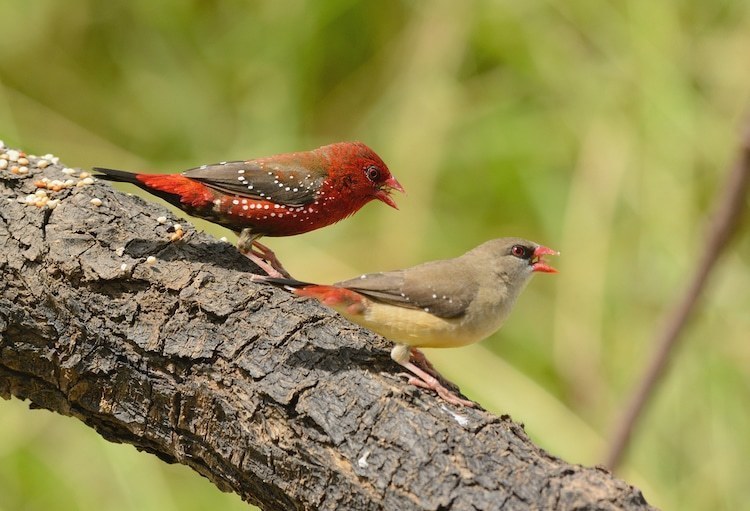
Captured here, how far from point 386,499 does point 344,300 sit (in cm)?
87

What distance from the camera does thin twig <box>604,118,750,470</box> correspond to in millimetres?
2707

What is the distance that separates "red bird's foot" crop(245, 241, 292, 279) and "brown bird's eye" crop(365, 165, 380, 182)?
0.47m

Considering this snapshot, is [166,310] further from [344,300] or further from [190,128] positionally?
[190,128]

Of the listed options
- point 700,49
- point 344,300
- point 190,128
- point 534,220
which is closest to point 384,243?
point 534,220

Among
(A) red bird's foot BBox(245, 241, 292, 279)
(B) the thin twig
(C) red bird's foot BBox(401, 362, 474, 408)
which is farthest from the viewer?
(A) red bird's foot BBox(245, 241, 292, 279)

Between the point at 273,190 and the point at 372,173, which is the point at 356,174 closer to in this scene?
the point at 372,173

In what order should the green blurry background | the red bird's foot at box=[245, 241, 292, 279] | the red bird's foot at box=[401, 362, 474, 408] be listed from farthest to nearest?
the green blurry background
the red bird's foot at box=[245, 241, 292, 279]
the red bird's foot at box=[401, 362, 474, 408]

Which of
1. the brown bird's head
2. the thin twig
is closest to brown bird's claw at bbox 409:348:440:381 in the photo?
the brown bird's head

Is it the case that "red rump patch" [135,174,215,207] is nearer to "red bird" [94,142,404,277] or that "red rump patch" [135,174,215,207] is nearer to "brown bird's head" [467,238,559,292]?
"red bird" [94,142,404,277]

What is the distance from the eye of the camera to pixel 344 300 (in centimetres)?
319

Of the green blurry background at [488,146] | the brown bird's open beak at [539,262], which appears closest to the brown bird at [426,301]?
the brown bird's open beak at [539,262]

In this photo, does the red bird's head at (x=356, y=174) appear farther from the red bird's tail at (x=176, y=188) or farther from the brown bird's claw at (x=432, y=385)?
the brown bird's claw at (x=432, y=385)

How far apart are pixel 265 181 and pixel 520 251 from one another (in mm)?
988

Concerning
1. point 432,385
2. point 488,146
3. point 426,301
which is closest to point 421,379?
point 432,385
